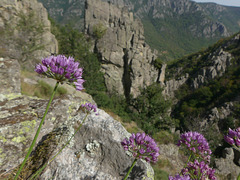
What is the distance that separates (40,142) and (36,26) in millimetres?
25333

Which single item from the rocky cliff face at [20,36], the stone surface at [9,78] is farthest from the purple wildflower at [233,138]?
the rocky cliff face at [20,36]

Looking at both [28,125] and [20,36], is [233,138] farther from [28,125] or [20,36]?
[20,36]

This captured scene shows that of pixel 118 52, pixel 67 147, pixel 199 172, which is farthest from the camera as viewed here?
pixel 118 52

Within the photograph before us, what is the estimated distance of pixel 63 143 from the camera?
2619 mm

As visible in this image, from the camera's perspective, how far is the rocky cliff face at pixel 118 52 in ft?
134

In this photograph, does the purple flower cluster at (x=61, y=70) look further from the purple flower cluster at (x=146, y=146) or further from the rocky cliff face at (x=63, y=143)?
the rocky cliff face at (x=63, y=143)

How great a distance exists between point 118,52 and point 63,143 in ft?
139

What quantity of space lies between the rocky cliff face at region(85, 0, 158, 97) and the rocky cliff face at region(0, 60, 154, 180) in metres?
34.3

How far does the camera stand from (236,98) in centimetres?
5762

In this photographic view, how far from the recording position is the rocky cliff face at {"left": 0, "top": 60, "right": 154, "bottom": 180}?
234 centimetres

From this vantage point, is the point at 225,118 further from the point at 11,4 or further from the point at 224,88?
the point at 11,4

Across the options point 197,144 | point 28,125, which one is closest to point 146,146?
point 197,144

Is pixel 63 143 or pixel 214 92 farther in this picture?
pixel 214 92

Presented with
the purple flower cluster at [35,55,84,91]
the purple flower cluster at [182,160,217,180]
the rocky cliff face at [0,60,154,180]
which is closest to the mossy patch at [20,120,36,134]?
the rocky cliff face at [0,60,154,180]
